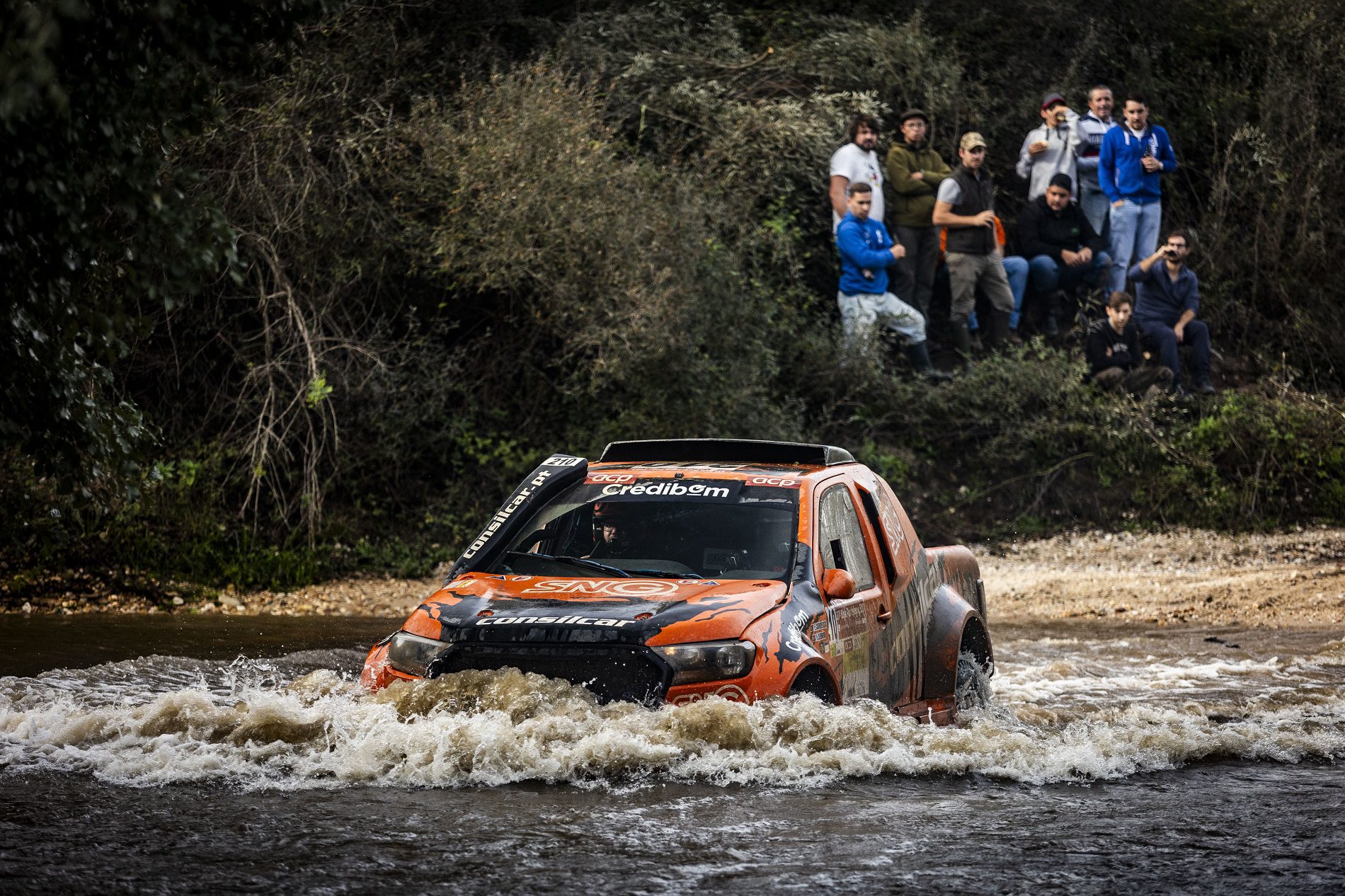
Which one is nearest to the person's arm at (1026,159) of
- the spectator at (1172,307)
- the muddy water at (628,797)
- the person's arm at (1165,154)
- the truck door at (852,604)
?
the person's arm at (1165,154)

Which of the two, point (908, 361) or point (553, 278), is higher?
point (553, 278)

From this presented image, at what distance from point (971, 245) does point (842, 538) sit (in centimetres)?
1207

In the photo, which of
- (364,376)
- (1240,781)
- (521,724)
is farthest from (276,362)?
(1240,781)

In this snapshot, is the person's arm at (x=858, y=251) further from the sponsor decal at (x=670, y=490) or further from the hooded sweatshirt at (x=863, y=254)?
the sponsor decal at (x=670, y=490)

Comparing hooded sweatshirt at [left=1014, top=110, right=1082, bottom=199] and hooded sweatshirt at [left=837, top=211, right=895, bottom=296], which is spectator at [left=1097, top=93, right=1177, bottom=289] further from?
hooded sweatshirt at [left=837, top=211, right=895, bottom=296]

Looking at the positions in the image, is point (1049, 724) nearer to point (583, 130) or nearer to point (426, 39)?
point (583, 130)

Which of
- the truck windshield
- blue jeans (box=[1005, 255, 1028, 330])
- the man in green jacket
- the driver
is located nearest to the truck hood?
the truck windshield

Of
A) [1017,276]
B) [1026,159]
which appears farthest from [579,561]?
[1026,159]

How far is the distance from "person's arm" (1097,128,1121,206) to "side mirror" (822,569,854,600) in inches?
560

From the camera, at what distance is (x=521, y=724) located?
6414mm

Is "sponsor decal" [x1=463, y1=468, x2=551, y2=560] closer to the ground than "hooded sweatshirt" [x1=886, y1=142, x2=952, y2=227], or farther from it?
closer to the ground

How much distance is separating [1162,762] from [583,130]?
1076 cm

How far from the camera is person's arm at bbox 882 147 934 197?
19.0 metres

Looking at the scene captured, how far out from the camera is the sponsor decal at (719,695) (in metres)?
6.43
